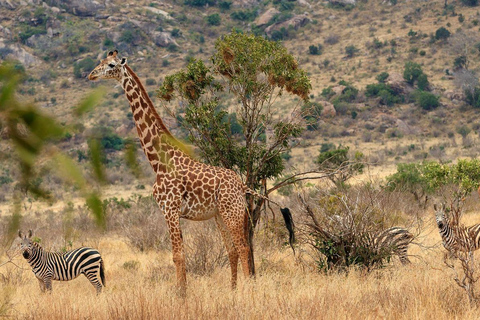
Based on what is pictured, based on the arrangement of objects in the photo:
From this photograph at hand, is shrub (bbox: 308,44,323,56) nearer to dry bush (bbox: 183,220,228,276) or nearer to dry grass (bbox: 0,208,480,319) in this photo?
dry bush (bbox: 183,220,228,276)

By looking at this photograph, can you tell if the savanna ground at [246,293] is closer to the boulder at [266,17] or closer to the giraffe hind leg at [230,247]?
the giraffe hind leg at [230,247]

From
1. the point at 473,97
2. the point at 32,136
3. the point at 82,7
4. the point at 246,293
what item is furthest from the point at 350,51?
the point at 32,136

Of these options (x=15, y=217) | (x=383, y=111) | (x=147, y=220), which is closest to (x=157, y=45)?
(x=383, y=111)

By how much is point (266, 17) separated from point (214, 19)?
5.54m

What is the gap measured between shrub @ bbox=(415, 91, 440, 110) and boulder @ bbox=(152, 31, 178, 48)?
977 inches

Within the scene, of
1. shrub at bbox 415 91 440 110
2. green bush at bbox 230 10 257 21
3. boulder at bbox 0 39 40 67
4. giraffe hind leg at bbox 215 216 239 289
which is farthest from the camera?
green bush at bbox 230 10 257 21

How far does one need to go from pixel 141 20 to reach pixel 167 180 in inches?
2152

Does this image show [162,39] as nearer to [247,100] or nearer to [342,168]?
[247,100]

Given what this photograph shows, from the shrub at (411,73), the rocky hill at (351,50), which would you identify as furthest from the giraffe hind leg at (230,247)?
the shrub at (411,73)

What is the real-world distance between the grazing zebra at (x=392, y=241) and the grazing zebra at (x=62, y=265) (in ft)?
13.3

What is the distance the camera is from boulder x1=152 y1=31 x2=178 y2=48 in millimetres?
57812

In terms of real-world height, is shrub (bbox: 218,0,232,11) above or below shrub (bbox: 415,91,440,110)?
above

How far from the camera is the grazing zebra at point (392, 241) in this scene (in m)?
8.43

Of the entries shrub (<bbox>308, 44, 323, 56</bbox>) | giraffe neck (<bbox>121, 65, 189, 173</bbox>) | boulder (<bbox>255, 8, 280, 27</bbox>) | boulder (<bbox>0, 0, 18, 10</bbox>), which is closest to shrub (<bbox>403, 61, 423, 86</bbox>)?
shrub (<bbox>308, 44, 323, 56</bbox>)
